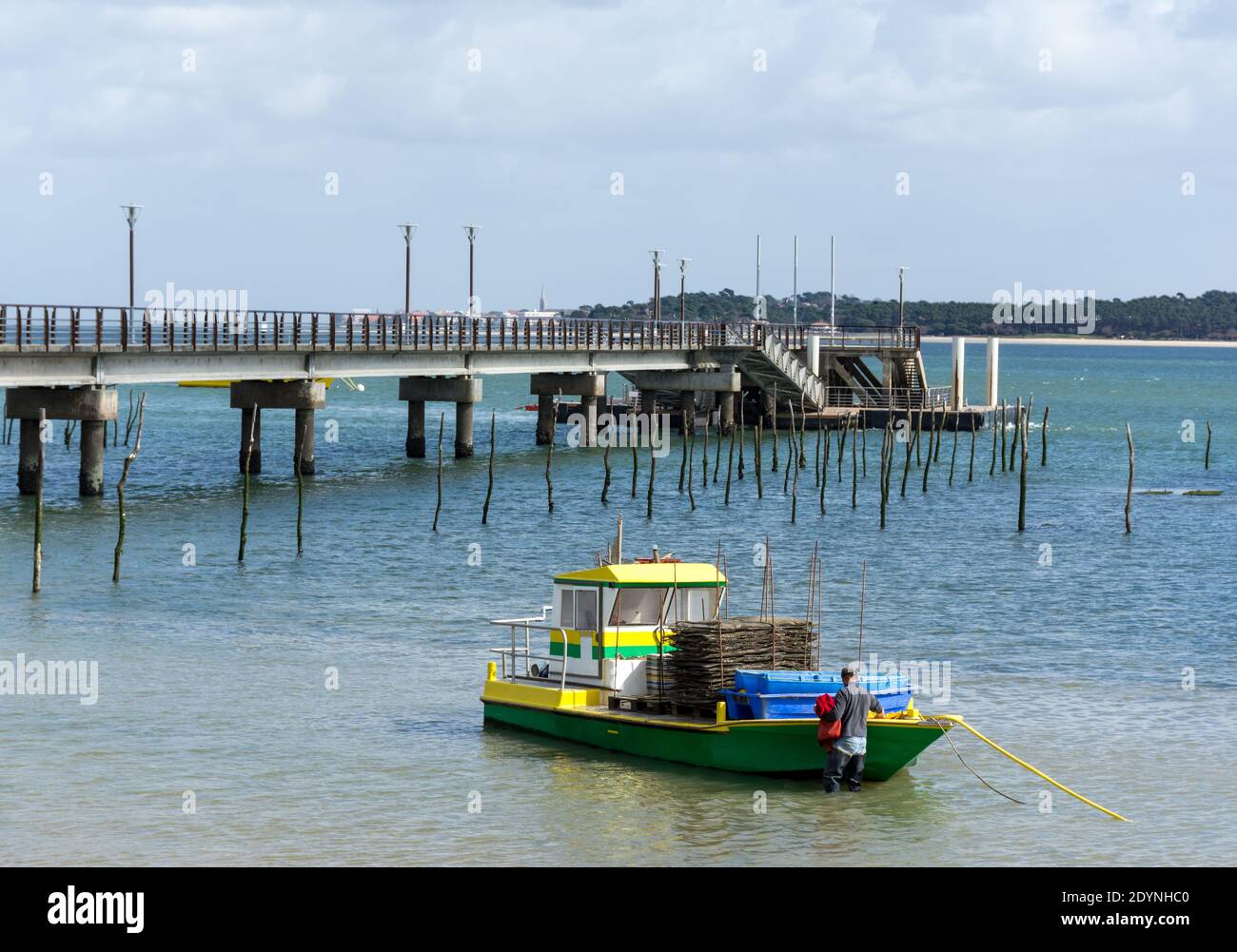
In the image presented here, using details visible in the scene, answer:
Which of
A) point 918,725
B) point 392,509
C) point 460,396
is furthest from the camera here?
point 460,396

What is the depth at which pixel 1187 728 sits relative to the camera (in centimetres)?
3784

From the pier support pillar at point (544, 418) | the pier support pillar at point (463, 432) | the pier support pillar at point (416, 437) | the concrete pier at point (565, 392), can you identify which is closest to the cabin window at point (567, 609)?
the pier support pillar at point (463, 432)

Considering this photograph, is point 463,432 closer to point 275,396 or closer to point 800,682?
point 275,396

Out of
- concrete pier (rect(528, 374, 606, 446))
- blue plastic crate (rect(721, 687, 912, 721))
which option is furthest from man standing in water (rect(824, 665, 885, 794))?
concrete pier (rect(528, 374, 606, 446))

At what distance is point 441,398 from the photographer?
9838cm

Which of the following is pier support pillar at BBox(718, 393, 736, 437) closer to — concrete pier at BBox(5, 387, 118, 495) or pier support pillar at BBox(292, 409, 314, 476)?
pier support pillar at BBox(292, 409, 314, 476)

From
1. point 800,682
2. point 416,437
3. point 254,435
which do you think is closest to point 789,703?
point 800,682

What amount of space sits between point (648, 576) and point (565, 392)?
2945 inches

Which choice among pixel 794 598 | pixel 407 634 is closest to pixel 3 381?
pixel 407 634

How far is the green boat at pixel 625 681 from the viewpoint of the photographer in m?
32.3

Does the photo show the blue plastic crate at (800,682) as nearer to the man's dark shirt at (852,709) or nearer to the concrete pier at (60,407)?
the man's dark shirt at (852,709)

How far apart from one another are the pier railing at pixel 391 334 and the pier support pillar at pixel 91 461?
162 inches
